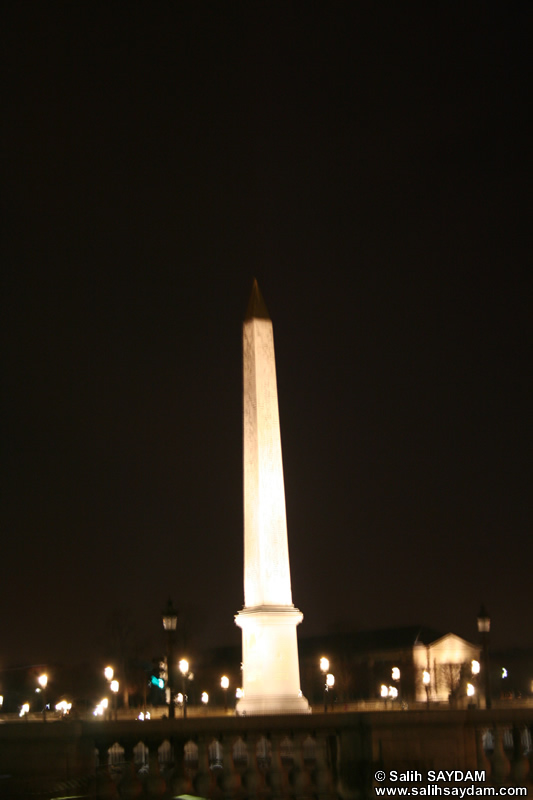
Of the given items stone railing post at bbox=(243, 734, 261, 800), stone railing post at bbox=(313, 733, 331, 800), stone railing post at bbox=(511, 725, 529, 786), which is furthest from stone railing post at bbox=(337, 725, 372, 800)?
stone railing post at bbox=(511, 725, 529, 786)

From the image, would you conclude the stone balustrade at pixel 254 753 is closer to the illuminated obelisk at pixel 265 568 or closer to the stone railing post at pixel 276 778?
the stone railing post at pixel 276 778

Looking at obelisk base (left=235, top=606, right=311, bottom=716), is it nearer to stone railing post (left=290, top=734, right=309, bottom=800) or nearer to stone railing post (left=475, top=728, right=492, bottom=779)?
stone railing post (left=475, top=728, right=492, bottom=779)

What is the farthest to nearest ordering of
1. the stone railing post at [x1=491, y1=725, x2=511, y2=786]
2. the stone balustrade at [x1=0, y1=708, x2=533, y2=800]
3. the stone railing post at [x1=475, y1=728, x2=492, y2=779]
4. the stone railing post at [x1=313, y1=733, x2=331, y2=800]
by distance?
the stone railing post at [x1=475, y1=728, x2=492, y2=779]
the stone railing post at [x1=491, y1=725, x2=511, y2=786]
the stone railing post at [x1=313, y1=733, x2=331, y2=800]
the stone balustrade at [x1=0, y1=708, x2=533, y2=800]

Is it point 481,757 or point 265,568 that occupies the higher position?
point 265,568

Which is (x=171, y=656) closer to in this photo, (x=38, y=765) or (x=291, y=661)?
(x=291, y=661)

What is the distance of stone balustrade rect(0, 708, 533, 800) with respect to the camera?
10.3 meters

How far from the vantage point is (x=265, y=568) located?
38.2m

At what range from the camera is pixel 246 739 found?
1078cm

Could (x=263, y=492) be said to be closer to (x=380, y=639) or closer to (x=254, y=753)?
(x=254, y=753)

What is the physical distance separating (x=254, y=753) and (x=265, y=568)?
27.6m

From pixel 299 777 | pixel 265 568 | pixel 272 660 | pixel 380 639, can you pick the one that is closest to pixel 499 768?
pixel 299 777

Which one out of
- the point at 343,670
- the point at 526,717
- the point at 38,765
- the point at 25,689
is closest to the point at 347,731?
the point at 526,717

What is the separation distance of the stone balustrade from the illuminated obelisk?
1061 inches

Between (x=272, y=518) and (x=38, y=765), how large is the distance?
92.8 ft
